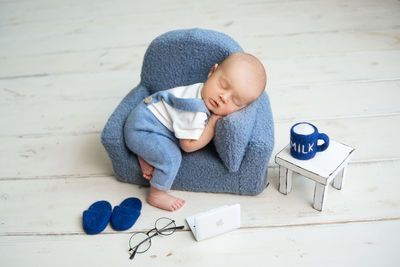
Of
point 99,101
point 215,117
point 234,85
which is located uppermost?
point 234,85

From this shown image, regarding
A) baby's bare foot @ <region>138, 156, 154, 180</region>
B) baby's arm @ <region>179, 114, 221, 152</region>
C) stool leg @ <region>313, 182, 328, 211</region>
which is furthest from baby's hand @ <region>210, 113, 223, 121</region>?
stool leg @ <region>313, 182, 328, 211</region>

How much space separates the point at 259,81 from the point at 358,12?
1.73 metres

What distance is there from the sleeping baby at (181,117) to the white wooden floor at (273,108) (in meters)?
0.15

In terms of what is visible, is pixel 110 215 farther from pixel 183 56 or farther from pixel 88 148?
pixel 183 56

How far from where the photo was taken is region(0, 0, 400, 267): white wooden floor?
1.30 meters

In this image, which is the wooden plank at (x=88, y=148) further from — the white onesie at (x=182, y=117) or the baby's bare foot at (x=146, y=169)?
the white onesie at (x=182, y=117)

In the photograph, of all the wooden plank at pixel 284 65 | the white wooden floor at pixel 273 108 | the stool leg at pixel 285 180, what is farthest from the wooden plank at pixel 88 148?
the wooden plank at pixel 284 65

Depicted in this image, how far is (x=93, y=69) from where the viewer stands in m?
2.35

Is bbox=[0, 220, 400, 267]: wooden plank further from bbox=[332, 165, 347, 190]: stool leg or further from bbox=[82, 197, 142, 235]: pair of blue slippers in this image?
bbox=[332, 165, 347, 190]: stool leg

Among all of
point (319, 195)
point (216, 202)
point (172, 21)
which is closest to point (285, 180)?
point (319, 195)

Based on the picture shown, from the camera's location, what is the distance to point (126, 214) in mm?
1392

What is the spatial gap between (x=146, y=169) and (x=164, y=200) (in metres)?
0.13

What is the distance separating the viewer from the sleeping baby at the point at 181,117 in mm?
1253

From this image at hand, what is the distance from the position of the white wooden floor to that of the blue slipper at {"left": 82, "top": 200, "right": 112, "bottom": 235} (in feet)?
0.11
